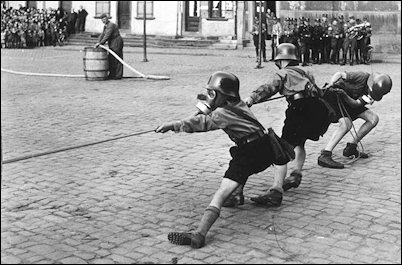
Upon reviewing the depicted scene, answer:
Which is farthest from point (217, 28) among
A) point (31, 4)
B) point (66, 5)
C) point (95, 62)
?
point (95, 62)

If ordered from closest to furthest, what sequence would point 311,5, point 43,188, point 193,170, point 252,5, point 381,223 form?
point 381,223
point 43,188
point 193,170
point 311,5
point 252,5

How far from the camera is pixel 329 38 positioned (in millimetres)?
23797

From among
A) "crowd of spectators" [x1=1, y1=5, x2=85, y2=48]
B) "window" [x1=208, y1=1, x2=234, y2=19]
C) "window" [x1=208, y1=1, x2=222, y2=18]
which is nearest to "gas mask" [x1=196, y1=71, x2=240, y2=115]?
"window" [x1=208, y1=1, x2=234, y2=19]

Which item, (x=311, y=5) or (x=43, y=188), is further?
(x=311, y=5)

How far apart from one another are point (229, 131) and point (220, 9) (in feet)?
88.1

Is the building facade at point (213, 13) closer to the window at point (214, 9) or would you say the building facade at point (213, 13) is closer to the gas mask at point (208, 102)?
the window at point (214, 9)

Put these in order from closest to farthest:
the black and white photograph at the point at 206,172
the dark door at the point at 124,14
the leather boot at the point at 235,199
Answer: the black and white photograph at the point at 206,172 < the leather boot at the point at 235,199 < the dark door at the point at 124,14

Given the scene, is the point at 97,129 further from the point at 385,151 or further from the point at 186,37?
the point at 186,37

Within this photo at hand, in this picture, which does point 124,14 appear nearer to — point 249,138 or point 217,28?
point 217,28

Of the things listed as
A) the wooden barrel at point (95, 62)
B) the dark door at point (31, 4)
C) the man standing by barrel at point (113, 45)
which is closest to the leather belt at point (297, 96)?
the wooden barrel at point (95, 62)

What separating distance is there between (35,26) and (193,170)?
88.3 ft

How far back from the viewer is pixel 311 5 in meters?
26.2

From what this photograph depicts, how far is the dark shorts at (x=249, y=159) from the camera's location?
18.4 feet

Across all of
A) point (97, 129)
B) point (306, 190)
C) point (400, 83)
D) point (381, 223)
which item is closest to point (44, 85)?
point (97, 129)
